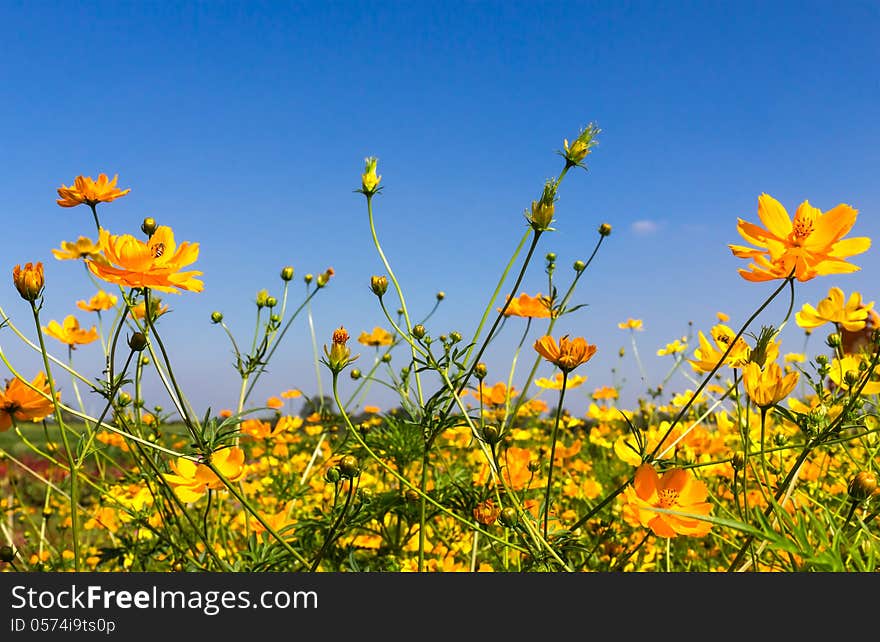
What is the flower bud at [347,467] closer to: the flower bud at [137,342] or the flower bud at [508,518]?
the flower bud at [508,518]

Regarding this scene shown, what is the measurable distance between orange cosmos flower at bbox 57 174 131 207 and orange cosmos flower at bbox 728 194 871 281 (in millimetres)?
1072

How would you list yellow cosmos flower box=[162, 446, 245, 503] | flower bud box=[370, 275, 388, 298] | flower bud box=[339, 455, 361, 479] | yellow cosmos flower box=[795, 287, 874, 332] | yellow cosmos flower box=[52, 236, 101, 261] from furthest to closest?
yellow cosmos flower box=[795, 287, 874, 332]
flower bud box=[370, 275, 388, 298]
yellow cosmos flower box=[162, 446, 245, 503]
flower bud box=[339, 455, 361, 479]
yellow cosmos flower box=[52, 236, 101, 261]

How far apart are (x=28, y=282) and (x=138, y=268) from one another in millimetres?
170

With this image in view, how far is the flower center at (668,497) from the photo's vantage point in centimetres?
93

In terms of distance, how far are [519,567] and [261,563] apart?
0.53 meters

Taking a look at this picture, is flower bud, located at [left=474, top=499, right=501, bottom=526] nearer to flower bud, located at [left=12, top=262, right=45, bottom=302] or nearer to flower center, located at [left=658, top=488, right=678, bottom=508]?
flower center, located at [left=658, top=488, right=678, bottom=508]

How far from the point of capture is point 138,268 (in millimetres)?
952

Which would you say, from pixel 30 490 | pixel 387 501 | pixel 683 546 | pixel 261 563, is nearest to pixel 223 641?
pixel 261 563

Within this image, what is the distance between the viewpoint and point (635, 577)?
2.42 feet

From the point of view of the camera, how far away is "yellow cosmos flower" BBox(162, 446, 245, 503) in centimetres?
112

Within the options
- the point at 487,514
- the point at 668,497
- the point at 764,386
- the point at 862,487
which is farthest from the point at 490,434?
the point at 862,487

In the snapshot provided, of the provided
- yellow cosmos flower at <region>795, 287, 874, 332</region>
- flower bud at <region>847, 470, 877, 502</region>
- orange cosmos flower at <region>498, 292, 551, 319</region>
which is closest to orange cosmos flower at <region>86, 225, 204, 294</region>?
orange cosmos flower at <region>498, 292, 551, 319</region>

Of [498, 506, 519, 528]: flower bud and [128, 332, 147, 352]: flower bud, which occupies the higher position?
[128, 332, 147, 352]: flower bud

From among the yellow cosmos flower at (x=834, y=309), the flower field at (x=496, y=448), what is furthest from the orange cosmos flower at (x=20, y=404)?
the yellow cosmos flower at (x=834, y=309)
